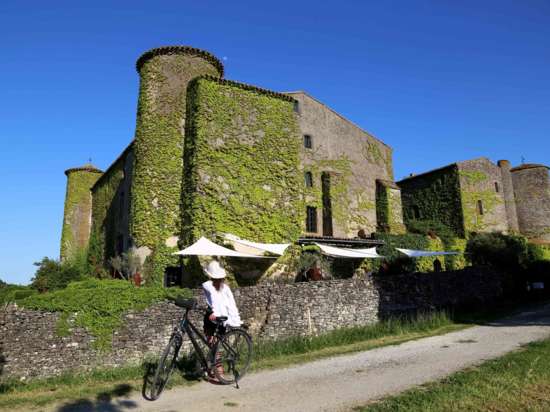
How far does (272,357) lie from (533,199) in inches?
1401

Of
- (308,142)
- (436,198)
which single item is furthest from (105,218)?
(436,198)

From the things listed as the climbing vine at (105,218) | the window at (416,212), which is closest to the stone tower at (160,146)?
the climbing vine at (105,218)

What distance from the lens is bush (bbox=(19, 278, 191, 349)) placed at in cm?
869

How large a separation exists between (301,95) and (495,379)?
80.9ft

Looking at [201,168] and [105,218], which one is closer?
[201,168]

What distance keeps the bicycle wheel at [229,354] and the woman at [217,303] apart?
232 mm

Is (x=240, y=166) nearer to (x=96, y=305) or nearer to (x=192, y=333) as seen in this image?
(x=96, y=305)

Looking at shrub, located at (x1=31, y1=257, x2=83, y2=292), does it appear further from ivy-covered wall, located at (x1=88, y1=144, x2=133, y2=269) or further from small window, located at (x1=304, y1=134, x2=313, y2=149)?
small window, located at (x1=304, y1=134, x2=313, y2=149)

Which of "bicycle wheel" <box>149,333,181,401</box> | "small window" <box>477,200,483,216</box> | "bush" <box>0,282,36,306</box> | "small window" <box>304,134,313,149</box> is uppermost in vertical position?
"small window" <box>304,134,313,149</box>

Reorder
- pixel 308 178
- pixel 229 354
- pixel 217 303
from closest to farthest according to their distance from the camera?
pixel 229 354, pixel 217 303, pixel 308 178

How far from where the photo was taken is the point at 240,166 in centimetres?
1736

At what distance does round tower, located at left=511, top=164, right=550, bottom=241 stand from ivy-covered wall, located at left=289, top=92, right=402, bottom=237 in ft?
46.5

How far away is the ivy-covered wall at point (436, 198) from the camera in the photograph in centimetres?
3183

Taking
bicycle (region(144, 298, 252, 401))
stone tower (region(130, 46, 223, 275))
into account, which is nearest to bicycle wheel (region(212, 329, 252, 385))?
bicycle (region(144, 298, 252, 401))
